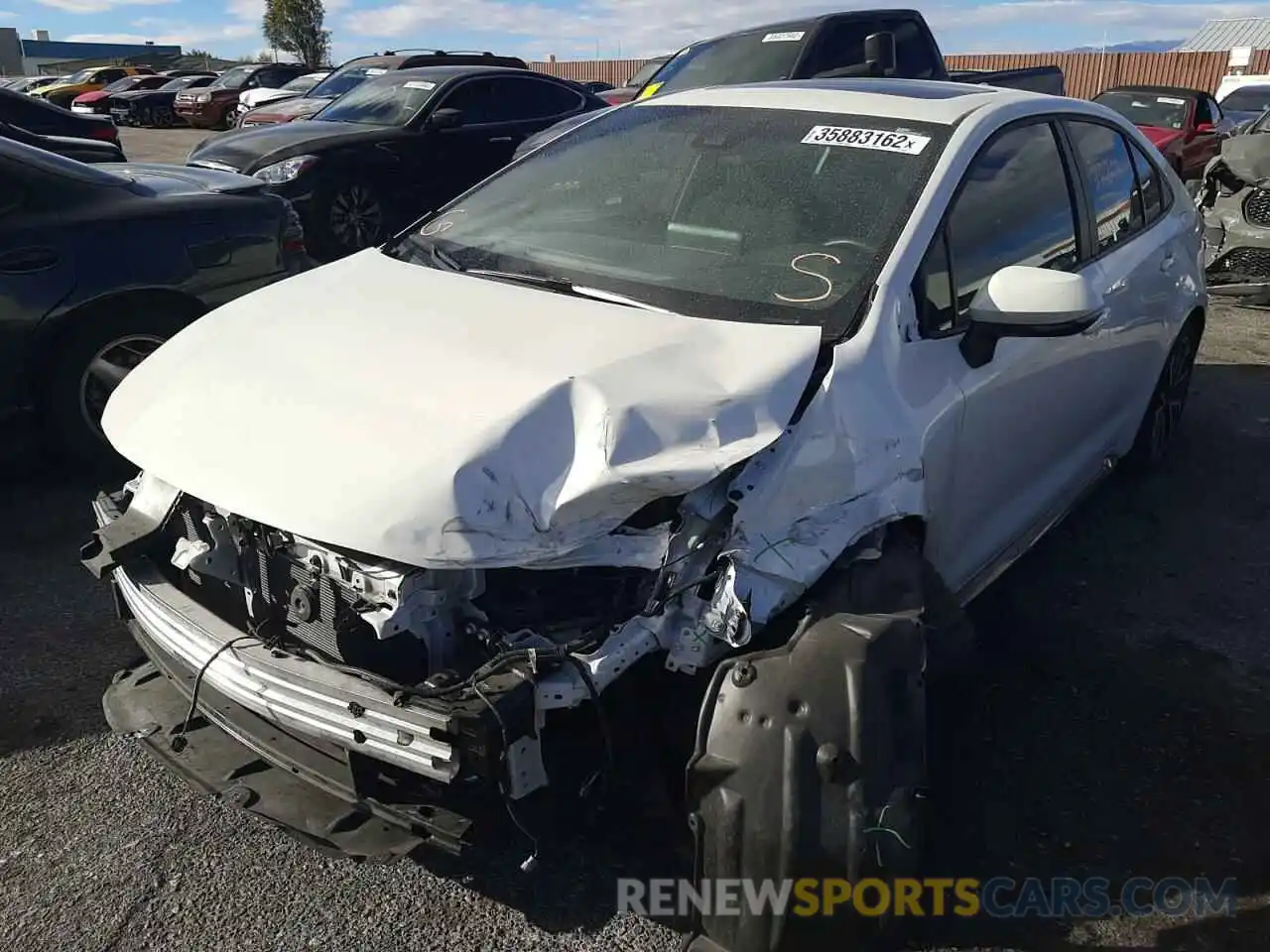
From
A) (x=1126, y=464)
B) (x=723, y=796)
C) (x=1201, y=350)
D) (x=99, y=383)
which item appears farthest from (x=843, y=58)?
(x=723, y=796)

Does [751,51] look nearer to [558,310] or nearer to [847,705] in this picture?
[558,310]

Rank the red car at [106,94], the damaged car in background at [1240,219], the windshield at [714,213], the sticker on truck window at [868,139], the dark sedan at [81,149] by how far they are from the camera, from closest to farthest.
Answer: the windshield at [714,213], the sticker on truck window at [868,139], the dark sedan at [81,149], the damaged car in background at [1240,219], the red car at [106,94]

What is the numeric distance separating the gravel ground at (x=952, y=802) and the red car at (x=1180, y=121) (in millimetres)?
10704

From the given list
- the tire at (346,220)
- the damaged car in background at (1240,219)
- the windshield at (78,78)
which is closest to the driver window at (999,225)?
the damaged car in background at (1240,219)

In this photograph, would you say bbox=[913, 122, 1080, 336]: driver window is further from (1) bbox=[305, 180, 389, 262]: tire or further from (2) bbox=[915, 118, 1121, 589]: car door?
(1) bbox=[305, 180, 389, 262]: tire

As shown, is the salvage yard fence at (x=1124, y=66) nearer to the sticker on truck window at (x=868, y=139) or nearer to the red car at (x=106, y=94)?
the red car at (x=106, y=94)

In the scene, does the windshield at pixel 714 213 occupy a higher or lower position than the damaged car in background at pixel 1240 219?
higher

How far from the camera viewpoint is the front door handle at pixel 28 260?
4.27m

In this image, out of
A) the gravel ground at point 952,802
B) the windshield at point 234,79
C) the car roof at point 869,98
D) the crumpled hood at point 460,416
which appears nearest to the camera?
the crumpled hood at point 460,416

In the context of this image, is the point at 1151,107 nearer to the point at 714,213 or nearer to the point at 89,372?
the point at 714,213

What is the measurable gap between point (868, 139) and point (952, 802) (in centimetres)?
188

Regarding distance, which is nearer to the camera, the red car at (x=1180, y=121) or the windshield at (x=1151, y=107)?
the red car at (x=1180, y=121)

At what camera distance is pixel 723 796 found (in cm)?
201

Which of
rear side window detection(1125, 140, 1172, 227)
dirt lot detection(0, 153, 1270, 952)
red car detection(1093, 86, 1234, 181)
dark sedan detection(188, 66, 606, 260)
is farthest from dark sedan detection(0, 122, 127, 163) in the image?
red car detection(1093, 86, 1234, 181)
